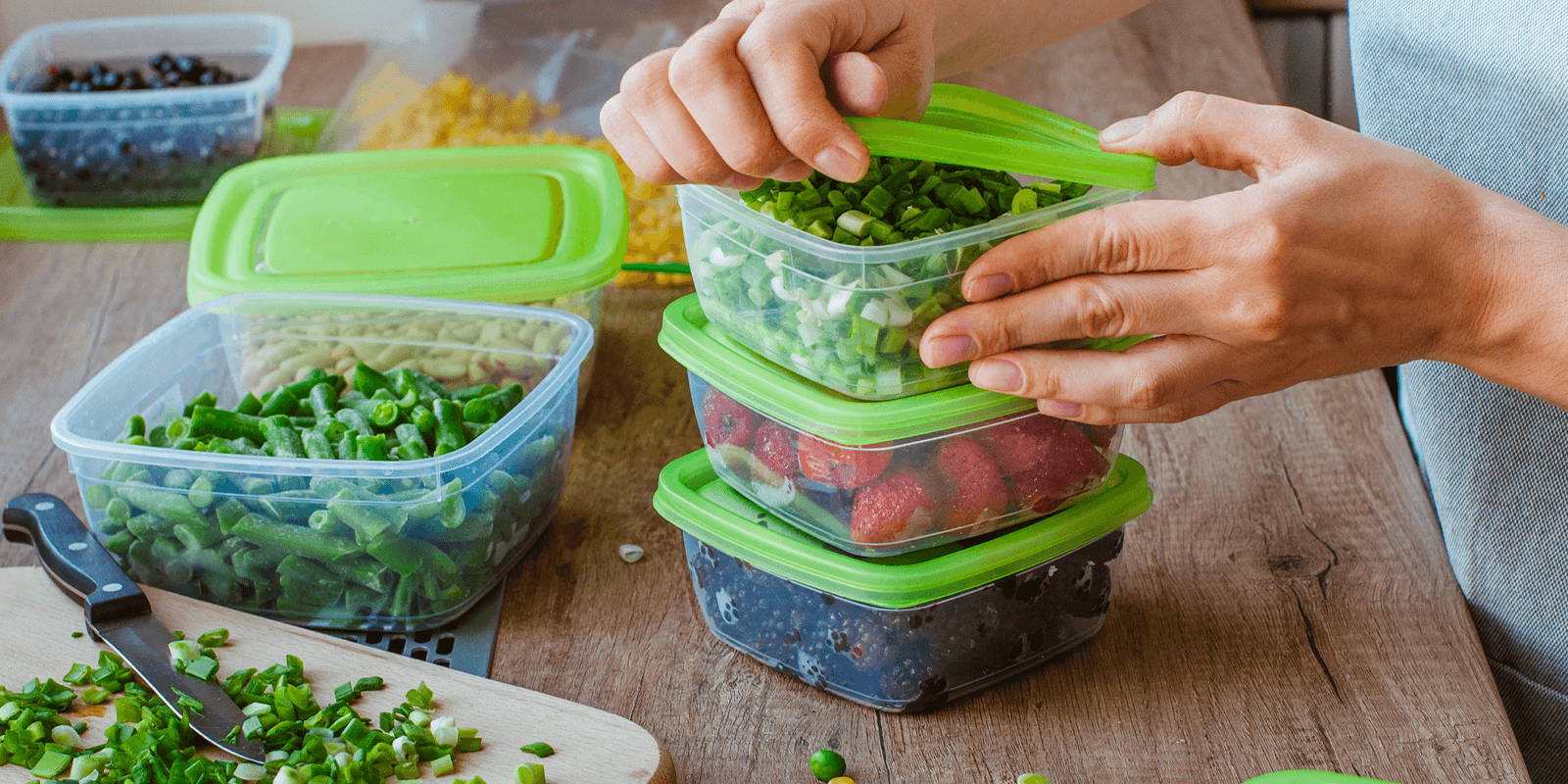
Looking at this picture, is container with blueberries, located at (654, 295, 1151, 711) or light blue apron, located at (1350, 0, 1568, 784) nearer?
container with blueberries, located at (654, 295, 1151, 711)

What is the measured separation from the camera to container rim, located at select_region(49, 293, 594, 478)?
3.07 ft

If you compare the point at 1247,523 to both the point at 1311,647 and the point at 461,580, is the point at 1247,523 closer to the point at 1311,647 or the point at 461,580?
the point at 1311,647

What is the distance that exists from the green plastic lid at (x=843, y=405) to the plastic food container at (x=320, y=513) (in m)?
0.22

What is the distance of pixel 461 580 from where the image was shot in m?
0.99

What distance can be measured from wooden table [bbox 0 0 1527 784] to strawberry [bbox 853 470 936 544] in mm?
147

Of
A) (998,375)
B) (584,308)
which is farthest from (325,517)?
(998,375)

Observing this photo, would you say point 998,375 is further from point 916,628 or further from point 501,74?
point 501,74

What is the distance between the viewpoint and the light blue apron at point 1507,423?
105 cm

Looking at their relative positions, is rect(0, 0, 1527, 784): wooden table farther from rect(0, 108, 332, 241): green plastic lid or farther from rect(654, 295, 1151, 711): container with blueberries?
rect(0, 108, 332, 241): green plastic lid

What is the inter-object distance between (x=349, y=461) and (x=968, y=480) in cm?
46

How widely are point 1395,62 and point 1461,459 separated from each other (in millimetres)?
381

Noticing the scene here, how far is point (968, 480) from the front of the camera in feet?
2.77

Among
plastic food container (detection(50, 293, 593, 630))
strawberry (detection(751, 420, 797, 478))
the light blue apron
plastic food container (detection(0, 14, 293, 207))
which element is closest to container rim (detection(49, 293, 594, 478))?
plastic food container (detection(50, 293, 593, 630))

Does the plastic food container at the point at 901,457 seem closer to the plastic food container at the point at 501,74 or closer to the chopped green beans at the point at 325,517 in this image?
the chopped green beans at the point at 325,517
